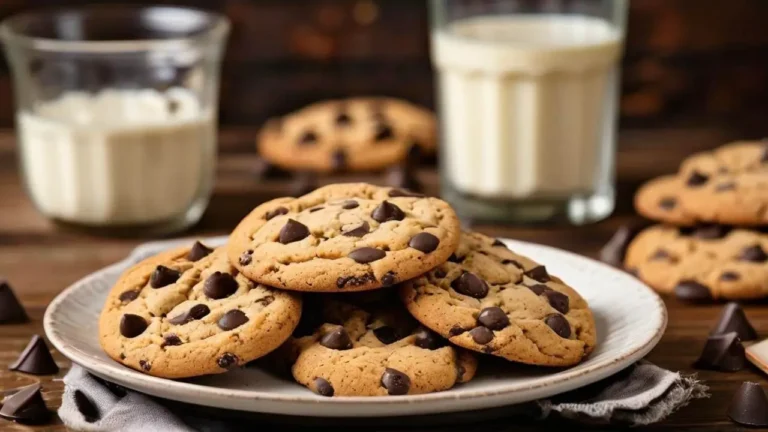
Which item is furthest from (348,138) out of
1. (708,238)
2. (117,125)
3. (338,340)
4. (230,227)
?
(338,340)

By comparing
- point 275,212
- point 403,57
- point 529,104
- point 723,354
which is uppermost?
point 275,212

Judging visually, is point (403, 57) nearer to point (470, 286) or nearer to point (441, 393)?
point (470, 286)

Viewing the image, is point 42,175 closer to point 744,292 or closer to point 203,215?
point 203,215

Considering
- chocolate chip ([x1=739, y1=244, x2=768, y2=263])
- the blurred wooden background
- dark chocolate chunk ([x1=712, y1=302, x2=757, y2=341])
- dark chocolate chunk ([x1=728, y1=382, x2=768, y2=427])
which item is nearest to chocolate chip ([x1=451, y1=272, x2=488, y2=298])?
dark chocolate chunk ([x1=728, y1=382, x2=768, y2=427])

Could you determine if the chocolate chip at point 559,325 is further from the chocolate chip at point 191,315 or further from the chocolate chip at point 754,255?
the chocolate chip at point 754,255

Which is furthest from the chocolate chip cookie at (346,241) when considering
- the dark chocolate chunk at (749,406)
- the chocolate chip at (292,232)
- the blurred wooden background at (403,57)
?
the blurred wooden background at (403,57)
